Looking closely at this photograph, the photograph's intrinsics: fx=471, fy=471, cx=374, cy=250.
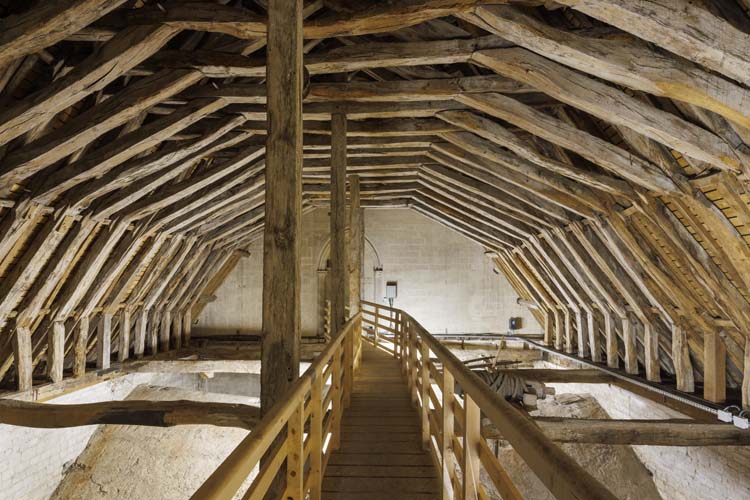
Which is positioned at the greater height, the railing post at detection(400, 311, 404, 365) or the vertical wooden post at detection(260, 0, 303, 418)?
the vertical wooden post at detection(260, 0, 303, 418)

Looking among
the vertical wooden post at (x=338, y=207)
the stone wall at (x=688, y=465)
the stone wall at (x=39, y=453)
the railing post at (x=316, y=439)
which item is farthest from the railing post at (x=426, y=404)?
the stone wall at (x=39, y=453)

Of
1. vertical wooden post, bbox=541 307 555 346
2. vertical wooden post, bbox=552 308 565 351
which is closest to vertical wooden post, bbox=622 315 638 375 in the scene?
vertical wooden post, bbox=552 308 565 351

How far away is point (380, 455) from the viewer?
3.52 meters

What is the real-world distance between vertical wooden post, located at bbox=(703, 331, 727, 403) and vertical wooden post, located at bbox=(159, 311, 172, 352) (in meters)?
9.51

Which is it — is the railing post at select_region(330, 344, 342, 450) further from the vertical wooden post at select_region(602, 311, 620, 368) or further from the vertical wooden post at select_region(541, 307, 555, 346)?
the vertical wooden post at select_region(541, 307, 555, 346)

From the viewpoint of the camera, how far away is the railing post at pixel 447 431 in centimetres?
260

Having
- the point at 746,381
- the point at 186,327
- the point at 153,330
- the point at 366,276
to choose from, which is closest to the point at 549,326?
the point at 366,276

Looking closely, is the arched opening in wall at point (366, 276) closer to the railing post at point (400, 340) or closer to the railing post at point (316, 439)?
the railing post at point (400, 340)

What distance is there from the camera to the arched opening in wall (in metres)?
12.5

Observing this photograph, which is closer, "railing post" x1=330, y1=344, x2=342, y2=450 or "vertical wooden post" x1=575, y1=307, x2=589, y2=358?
"railing post" x1=330, y1=344, x2=342, y2=450

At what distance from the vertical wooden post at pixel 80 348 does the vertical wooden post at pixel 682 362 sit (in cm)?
835

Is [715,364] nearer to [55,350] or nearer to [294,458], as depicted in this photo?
[294,458]

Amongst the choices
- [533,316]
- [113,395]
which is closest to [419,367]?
[113,395]

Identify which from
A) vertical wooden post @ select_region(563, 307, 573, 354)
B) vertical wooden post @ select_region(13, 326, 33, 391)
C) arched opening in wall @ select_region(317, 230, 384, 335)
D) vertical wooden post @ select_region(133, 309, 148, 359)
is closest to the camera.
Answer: vertical wooden post @ select_region(13, 326, 33, 391)
